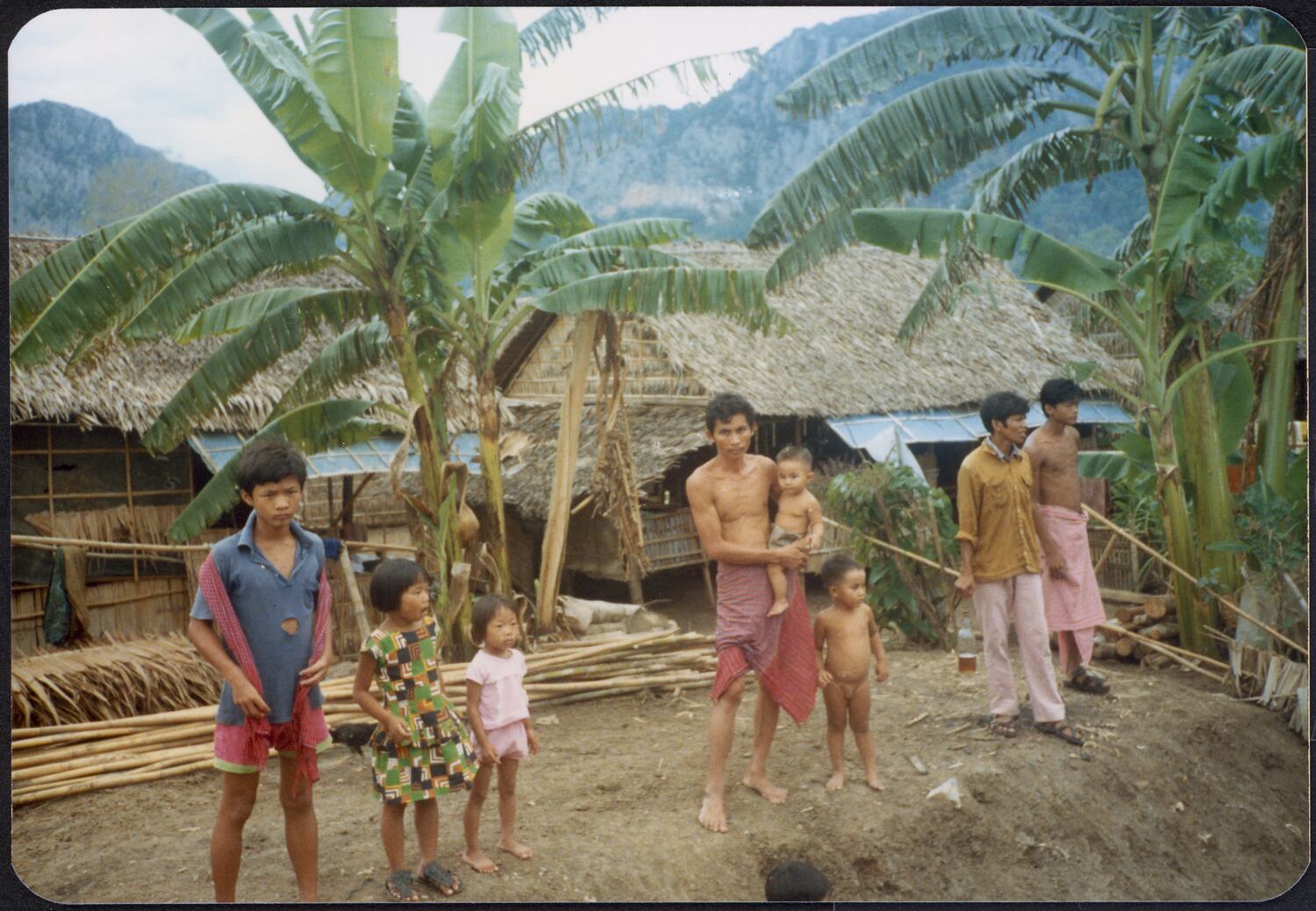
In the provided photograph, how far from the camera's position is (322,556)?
261cm

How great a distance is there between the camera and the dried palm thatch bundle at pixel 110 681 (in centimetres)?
333

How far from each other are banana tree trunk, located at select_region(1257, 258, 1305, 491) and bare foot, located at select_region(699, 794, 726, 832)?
7.63ft

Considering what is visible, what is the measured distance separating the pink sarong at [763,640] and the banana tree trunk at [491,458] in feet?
4.05

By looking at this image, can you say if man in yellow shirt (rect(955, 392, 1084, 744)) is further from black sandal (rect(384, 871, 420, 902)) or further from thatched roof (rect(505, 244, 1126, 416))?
black sandal (rect(384, 871, 420, 902))

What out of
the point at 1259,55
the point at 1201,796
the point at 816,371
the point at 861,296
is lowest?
the point at 1201,796

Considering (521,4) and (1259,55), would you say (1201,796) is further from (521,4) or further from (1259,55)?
(521,4)

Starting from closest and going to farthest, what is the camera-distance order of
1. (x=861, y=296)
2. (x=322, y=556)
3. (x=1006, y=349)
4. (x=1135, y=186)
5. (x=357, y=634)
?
(x=322, y=556), (x=357, y=634), (x=1135, y=186), (x=1006, y=349), (x=861, y=296)

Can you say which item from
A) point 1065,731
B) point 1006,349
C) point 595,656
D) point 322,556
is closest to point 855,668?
point 1065,731

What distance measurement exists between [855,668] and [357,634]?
1.78 metres

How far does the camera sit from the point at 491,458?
4059 mm

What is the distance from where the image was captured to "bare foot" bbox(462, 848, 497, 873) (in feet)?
9.16

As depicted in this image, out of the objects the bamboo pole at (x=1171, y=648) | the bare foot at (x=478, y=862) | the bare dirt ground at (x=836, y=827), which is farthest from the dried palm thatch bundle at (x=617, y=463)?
the bamboo pole at (x=1171, y=648)

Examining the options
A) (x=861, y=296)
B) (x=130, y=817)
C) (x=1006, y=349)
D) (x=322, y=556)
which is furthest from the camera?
(x=861, y=296)

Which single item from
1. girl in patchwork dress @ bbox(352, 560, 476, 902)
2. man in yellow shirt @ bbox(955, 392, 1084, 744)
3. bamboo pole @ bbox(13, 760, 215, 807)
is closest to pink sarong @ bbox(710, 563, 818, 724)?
man in yellow shirt @ bbox(955, 392, 1084, 744)
